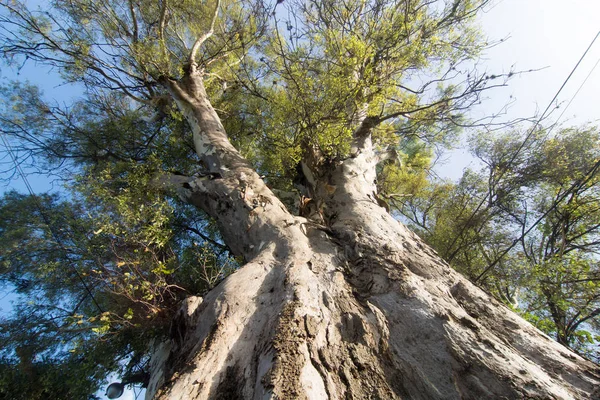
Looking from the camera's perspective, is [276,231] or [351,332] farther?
[276,231]

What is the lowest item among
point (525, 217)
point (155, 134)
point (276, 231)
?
point (525, 217)

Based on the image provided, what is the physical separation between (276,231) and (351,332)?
1.27m

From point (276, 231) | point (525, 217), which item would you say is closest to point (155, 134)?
point (276, 231)

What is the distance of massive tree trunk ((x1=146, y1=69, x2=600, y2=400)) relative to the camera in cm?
126

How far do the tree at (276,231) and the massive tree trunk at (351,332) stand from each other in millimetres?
10

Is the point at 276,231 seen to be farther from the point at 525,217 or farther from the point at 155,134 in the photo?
the point at 525,217

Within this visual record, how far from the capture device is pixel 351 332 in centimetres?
160

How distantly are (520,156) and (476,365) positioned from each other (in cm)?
748

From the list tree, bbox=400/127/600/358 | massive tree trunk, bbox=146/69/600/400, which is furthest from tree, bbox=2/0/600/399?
tree, bbox=400/127/600/358

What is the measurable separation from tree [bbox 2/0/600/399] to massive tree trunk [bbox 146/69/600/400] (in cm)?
1

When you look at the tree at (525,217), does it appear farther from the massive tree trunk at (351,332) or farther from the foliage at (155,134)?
the massive tree trunk at (351,332)

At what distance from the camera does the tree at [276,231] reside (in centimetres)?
136

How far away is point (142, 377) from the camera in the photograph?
348cm

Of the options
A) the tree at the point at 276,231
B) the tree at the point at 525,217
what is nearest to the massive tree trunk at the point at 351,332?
the tree at the point at 276,231
